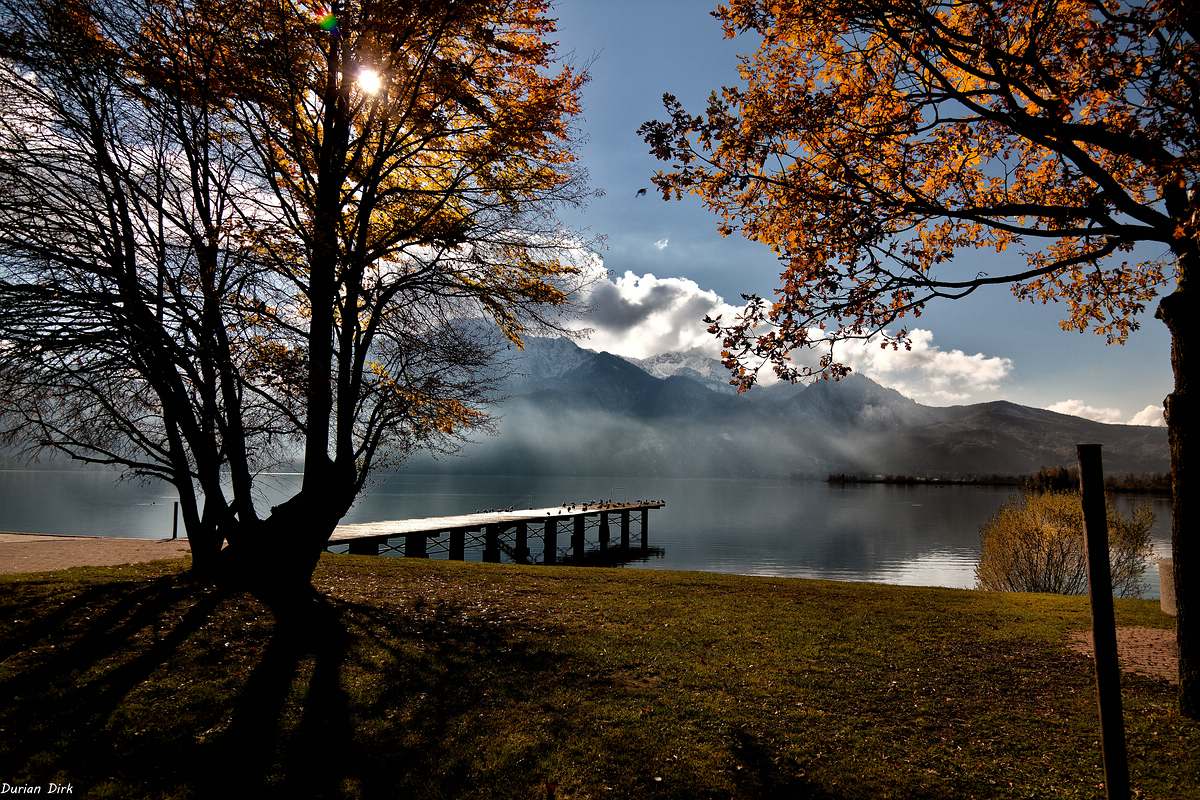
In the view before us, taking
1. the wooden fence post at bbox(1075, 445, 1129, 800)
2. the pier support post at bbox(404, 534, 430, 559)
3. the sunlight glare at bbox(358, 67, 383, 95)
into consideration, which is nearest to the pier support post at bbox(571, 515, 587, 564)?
the pier support post at bbox(404, 534, 430, 559)

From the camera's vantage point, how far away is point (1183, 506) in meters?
7.34

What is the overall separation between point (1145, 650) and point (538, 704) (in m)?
10.3

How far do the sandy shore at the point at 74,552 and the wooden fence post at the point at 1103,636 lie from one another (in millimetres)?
18959

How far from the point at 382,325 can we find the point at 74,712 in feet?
27.8

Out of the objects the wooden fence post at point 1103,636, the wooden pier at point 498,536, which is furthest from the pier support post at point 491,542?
the wooden fence post at point 1103,636

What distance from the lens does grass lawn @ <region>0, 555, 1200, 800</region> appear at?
18.4 feet

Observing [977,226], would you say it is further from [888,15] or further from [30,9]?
[30,9]

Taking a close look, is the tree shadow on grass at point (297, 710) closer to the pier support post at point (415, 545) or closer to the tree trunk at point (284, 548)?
the tree trunk at point (284, 548)

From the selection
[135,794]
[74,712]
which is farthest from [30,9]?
[135,794]

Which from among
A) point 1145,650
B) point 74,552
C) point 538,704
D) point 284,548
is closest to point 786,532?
point 1145,650

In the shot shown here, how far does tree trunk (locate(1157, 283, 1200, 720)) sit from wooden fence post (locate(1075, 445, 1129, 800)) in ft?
13.5

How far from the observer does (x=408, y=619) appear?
11.0m

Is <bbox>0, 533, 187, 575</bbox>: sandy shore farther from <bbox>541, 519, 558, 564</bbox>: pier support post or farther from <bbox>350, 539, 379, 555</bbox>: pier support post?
<bbox>541, 519, 558, 564</bbox>: pier support post

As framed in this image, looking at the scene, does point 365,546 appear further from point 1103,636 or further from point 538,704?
point 1103,636
